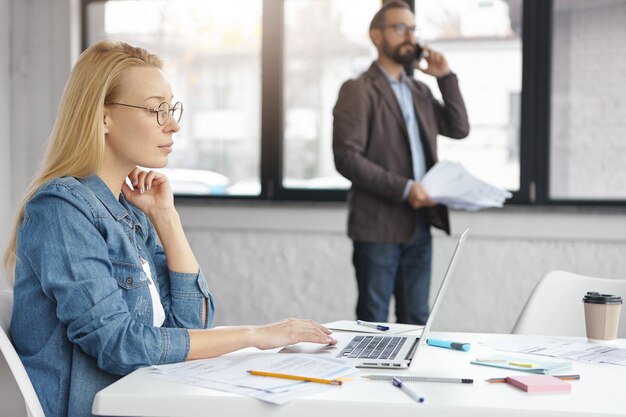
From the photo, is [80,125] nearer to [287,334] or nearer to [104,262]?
[104,262]

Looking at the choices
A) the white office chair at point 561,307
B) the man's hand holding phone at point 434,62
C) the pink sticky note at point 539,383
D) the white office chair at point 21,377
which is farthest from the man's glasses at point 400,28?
the white office chair at point 21,377

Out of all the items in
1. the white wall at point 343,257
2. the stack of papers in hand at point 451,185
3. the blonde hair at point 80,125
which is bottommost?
the white wall at point 343,257

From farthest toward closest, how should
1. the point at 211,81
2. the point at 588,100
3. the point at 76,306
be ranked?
the point at 211,81 → the point at 588,100 → the point at 76,306

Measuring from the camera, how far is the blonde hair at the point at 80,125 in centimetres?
170

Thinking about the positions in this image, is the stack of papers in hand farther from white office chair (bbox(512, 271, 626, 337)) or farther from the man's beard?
white office chair (bbox(512, 271, 626, 337))

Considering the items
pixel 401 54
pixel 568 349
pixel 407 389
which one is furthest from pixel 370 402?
pixel 401 54

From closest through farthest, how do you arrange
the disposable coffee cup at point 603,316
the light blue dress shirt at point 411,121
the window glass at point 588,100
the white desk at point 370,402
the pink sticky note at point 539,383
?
the white desk at point 370,402 → the pink sticky note at point 539,383 → the disposable coffee cup at point 603,316 → the light blue dress shirt at point 411,121 → the window glass at point 588,100

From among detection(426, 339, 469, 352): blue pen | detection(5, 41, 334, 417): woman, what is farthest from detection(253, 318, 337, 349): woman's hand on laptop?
detection(426, 339, 469, 352): blue pen

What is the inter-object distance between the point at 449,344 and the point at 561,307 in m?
0.82

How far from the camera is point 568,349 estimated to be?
1.82m

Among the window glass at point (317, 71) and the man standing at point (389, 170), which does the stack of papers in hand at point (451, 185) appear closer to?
the man standing at point (389, 170)

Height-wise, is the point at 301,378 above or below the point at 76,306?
below

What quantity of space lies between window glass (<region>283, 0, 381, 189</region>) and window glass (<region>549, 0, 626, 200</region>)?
1014 millimetres

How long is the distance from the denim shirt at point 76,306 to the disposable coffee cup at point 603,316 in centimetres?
94
